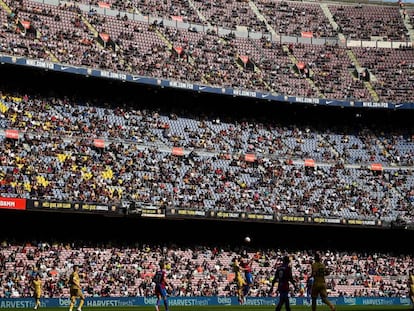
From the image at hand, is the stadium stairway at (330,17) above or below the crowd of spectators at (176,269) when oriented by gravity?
above

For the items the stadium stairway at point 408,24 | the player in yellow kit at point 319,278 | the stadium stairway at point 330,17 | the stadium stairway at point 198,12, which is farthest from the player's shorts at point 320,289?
the stadium stairway at point 408,24

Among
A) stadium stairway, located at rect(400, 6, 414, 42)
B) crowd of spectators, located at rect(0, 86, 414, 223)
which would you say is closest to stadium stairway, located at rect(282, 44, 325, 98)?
crowd of spectators, located at rect(0, 86, 414, 223)

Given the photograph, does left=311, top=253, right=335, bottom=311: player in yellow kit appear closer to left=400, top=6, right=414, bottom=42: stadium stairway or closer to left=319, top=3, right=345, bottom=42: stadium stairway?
left=319, top=3, right=345, bottom=42: stadium stairway

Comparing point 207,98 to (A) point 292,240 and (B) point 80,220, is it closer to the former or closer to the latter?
(A) point 292,240

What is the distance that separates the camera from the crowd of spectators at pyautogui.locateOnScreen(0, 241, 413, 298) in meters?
57.0

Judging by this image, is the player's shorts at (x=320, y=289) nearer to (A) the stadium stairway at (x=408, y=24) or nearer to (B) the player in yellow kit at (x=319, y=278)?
(B) the player in yellow kit at (x=319, y=278)

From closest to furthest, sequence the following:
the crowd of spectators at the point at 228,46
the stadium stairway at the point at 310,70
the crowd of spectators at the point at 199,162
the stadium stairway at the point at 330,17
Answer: the crowd of spectators at the point at 199,162
the crowd of spectators at the point at 228,46
the stadium stairway at the point at 310,70
the stadium stairway at the point at 330,17

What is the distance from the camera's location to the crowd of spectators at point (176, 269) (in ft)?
187

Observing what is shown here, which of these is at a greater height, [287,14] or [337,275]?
[287,14]

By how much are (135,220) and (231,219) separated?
770cm

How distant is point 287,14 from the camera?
317 ft

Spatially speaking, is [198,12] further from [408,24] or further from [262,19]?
[408,24]

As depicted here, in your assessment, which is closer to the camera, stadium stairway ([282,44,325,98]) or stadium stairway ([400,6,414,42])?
stadium stairway ([282,44,325,98])

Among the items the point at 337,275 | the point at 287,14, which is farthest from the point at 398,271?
the point at 287,14
